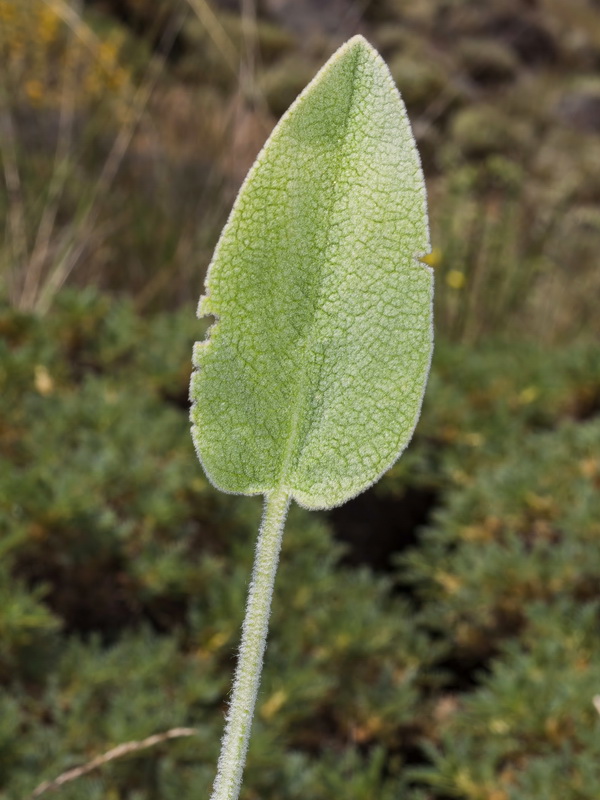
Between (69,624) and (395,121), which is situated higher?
(395,121)

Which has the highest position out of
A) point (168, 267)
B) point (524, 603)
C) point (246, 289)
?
point (246, 289)

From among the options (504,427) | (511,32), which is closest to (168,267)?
(504,427)

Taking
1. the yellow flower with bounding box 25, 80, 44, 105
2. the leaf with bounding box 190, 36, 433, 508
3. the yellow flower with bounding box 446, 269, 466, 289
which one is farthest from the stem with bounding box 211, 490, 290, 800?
the yellow flower with bounding box 25, 80, 44, 105

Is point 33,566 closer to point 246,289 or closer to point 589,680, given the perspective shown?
point 589,680

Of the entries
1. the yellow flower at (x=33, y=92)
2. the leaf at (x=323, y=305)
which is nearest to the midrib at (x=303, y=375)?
the leaf at (x=323, y=305)

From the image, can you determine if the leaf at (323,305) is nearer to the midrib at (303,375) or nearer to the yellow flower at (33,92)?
the midrib at (303,375)

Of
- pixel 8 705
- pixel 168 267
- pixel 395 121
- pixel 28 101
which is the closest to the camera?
pixel 395 121

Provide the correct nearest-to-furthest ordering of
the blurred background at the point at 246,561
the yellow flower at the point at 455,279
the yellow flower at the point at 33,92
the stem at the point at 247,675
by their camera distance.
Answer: the stem at the point at 247,675 < the blurred background at the point at 246,561 < the yellow flower at the point at 455,279 < the yellow flower at the point at 33,92
